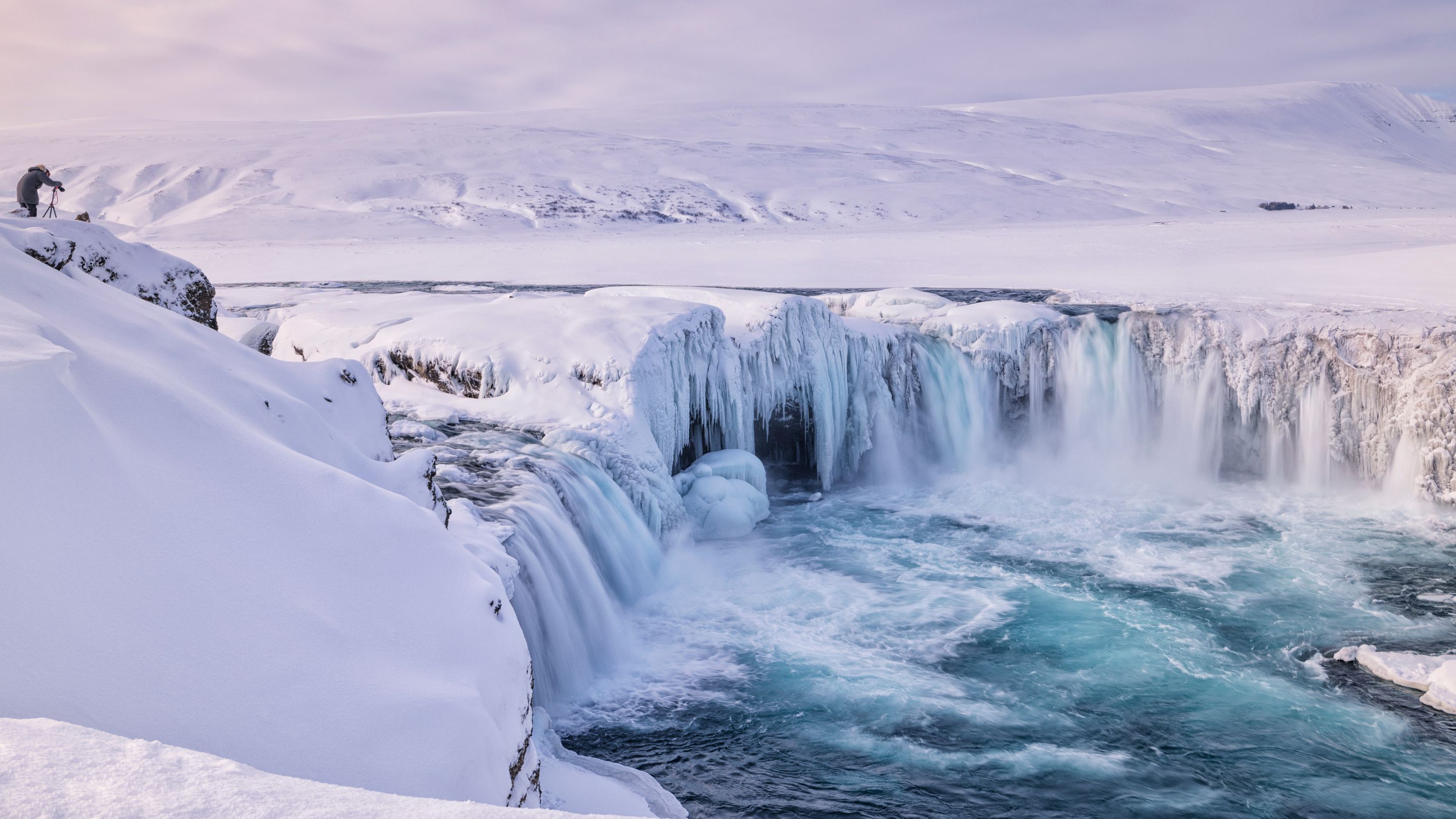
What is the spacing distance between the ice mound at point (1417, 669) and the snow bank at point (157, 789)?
7.79 metres

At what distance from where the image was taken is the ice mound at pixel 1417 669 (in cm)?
689

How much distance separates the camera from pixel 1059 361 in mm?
14031

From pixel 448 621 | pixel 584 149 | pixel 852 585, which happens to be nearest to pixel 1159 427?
pixel 852 585

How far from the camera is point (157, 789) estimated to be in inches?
67.4

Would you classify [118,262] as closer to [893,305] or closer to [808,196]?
[893,305]

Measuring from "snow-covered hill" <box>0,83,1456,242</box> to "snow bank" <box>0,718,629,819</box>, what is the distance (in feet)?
133

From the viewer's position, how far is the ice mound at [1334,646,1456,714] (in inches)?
271

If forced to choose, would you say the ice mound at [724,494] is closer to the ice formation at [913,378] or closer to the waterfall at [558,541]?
the ice formation at [913,378]

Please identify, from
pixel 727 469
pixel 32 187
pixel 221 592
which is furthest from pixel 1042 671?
pixel 32 187

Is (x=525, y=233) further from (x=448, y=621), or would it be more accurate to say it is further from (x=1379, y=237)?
(x=448, y=621)

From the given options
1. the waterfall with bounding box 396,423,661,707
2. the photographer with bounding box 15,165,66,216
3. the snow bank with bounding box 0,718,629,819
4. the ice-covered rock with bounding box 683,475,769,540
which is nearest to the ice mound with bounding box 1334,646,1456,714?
the ice-covered rock with bounding box 683,475,769,540

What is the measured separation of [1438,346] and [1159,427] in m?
3.51

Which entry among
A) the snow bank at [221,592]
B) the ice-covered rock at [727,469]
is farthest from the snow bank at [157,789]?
the ice-covered rock at [727,469]

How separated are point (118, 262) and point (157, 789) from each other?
592 centimetres
